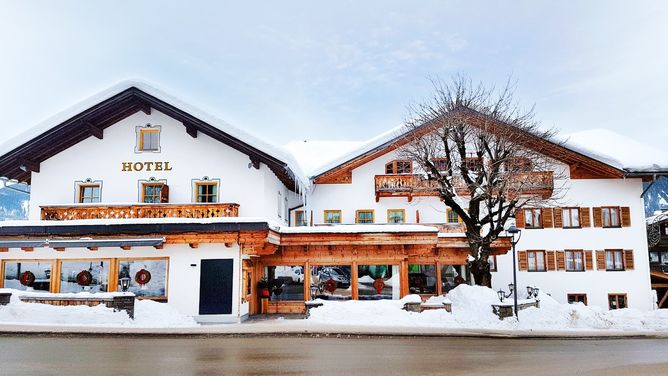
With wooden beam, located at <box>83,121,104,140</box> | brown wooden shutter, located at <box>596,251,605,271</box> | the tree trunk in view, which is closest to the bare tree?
the tree trunk

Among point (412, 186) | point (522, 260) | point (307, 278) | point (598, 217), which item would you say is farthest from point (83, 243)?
point (598, 217)

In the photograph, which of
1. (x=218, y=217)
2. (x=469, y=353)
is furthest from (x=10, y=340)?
(x=469, y=353)

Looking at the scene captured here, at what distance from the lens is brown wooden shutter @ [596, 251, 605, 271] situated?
2662cm

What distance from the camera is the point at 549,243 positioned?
27.0m

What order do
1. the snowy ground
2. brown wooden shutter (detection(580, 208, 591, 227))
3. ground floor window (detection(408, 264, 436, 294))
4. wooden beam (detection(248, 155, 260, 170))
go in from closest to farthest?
the snowy ground
wooden beam (detection(248, 155, 260, 170))
ground floor window (detection(408, 264, 436, 294))
brown wooden shutter (detection(580, 208, 591, 227))

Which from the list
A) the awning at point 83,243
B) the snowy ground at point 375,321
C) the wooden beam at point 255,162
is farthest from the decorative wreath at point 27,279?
the wooden beam at point 255,162

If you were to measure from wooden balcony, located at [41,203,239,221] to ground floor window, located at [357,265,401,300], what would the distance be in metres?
5.43

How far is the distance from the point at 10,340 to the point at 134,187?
339 inches

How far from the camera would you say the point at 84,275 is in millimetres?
18766

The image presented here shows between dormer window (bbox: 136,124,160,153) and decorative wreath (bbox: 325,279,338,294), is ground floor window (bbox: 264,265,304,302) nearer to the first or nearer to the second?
decorative wreath (bbox: 325,279,338,294)

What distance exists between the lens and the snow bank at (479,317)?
54.4 ft

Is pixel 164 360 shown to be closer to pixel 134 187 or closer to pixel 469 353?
pixel 469 353

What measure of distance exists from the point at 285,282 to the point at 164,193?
578 centimetres

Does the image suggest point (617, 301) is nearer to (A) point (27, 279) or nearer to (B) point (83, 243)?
(B) point (83, 243)
